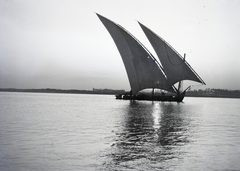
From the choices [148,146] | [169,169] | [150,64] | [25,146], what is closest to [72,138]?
[25,146]

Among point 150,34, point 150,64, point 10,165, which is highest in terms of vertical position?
point 150,34

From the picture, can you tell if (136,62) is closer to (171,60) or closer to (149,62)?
(149,62)

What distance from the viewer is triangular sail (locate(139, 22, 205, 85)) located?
59094 mm

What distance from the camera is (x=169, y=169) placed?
364 inches

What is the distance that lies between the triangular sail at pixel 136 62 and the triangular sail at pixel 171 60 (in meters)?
1.91

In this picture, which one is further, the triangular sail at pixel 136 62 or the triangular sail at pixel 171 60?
the triangular sail at pixel 171 60

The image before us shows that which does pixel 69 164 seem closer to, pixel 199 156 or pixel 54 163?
pixel 54 163

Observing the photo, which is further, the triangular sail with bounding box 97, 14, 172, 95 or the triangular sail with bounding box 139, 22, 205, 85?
the triangular sail with bounding box 139, 22, 205, 85

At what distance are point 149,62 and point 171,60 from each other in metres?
4.08

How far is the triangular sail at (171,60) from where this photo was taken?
59.1 meters

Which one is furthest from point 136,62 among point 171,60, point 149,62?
point 171,60

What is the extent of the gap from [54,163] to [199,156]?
16.5ft

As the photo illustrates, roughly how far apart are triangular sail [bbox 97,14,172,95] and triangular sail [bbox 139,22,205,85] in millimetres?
1910

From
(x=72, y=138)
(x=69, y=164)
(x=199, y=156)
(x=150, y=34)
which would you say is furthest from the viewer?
(x=150, y=34)
